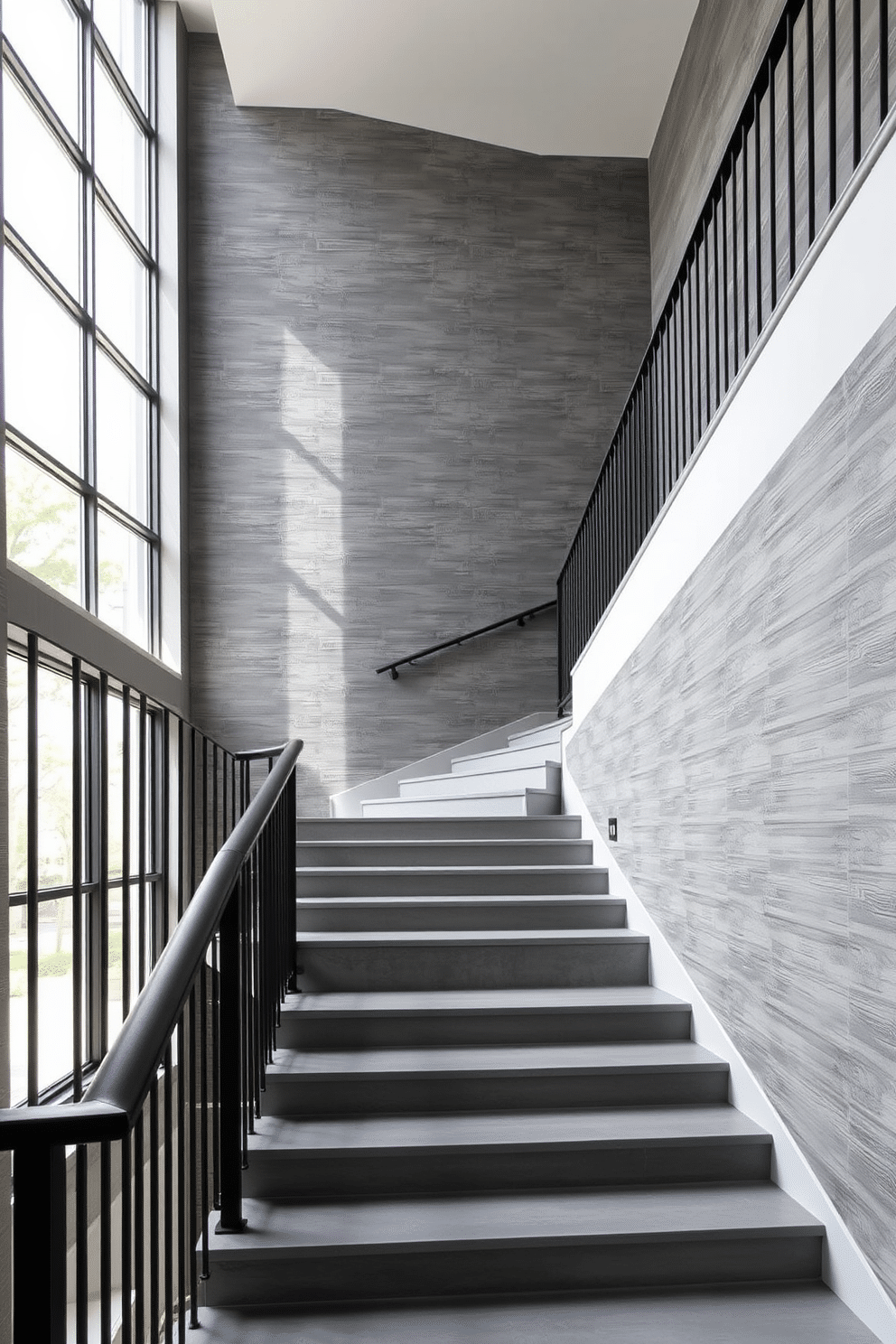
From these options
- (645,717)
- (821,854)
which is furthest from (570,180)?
(821,854)

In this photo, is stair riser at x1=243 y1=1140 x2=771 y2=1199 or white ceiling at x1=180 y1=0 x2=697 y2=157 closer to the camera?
stair riser at x1=243 y1=1140 x2=771 y2=1199

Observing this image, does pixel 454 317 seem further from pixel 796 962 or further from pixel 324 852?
pixel 796 962

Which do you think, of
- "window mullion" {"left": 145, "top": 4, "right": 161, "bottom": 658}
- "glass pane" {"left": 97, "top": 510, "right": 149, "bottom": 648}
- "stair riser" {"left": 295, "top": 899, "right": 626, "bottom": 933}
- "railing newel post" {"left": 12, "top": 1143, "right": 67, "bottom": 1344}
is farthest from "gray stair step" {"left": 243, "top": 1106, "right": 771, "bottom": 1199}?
"window mullion" {"left": 145, "top": 4, "right": 161, "bottom": 658}

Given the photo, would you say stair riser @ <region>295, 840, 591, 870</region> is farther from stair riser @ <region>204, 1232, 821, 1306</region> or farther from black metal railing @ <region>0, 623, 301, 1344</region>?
stair riser @ <region>204, 1232, 821, 1306</region>

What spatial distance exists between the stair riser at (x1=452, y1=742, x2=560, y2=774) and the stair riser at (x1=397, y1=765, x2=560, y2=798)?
0.19ft

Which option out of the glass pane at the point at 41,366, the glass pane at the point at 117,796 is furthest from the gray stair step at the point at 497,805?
the glass pane at the point at 41,366

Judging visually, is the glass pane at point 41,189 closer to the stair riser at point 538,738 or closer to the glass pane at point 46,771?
the glass pane at point 46,771

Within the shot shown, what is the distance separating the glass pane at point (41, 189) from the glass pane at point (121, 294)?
0.42 m

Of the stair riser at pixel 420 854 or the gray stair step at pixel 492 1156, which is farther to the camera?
the stair riser at pixel 420 854

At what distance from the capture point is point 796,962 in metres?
2.73

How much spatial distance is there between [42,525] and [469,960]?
344 cm

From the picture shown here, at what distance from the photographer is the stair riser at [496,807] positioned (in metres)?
5.20

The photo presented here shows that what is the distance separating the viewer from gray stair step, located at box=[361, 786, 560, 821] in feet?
17.1

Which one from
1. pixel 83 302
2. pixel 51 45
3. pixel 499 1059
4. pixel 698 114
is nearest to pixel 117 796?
pixel 83 302
